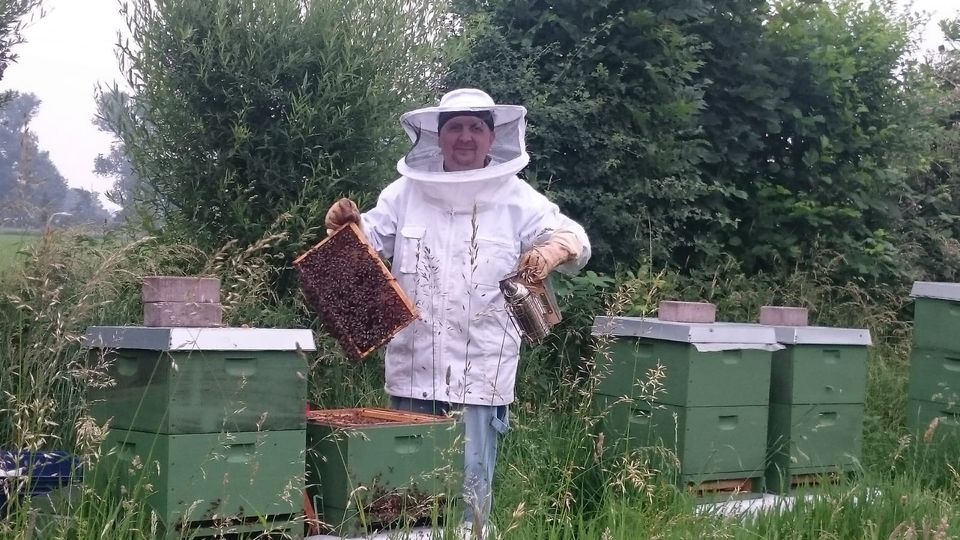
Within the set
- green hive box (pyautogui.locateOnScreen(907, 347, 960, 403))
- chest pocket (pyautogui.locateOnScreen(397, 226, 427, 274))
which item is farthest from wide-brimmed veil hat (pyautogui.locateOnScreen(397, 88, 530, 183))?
green hive box (pyautogui.locateOnScreen(907, 347, 960, 403))

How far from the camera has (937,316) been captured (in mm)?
5590

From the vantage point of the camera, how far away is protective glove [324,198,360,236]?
12.1 ft

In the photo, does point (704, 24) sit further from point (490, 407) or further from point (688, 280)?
point (490, 407)

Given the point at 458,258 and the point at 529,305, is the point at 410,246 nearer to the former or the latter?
the point at 458,258

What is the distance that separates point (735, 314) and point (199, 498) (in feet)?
17.2

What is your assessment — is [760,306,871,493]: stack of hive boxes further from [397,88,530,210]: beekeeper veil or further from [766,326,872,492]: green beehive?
[397,88,530,210]: beekeeper veil

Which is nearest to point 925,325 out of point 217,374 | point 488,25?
point 488,25

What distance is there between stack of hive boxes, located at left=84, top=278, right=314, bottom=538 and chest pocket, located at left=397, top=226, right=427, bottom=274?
94 cm

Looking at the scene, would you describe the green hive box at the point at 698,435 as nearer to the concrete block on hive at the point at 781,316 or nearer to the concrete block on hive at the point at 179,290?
the concrete block on hive at the point at 781,316

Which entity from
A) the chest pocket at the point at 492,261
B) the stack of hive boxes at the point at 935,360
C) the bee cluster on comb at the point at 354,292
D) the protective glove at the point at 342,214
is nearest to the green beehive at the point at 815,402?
the stack of hive boxes at the point at 935,360

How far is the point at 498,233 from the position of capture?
13.3 ft

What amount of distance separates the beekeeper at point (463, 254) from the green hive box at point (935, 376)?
2582 millimetres

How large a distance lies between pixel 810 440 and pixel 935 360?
46.3 inches

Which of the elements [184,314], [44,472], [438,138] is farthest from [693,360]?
[44,472]
